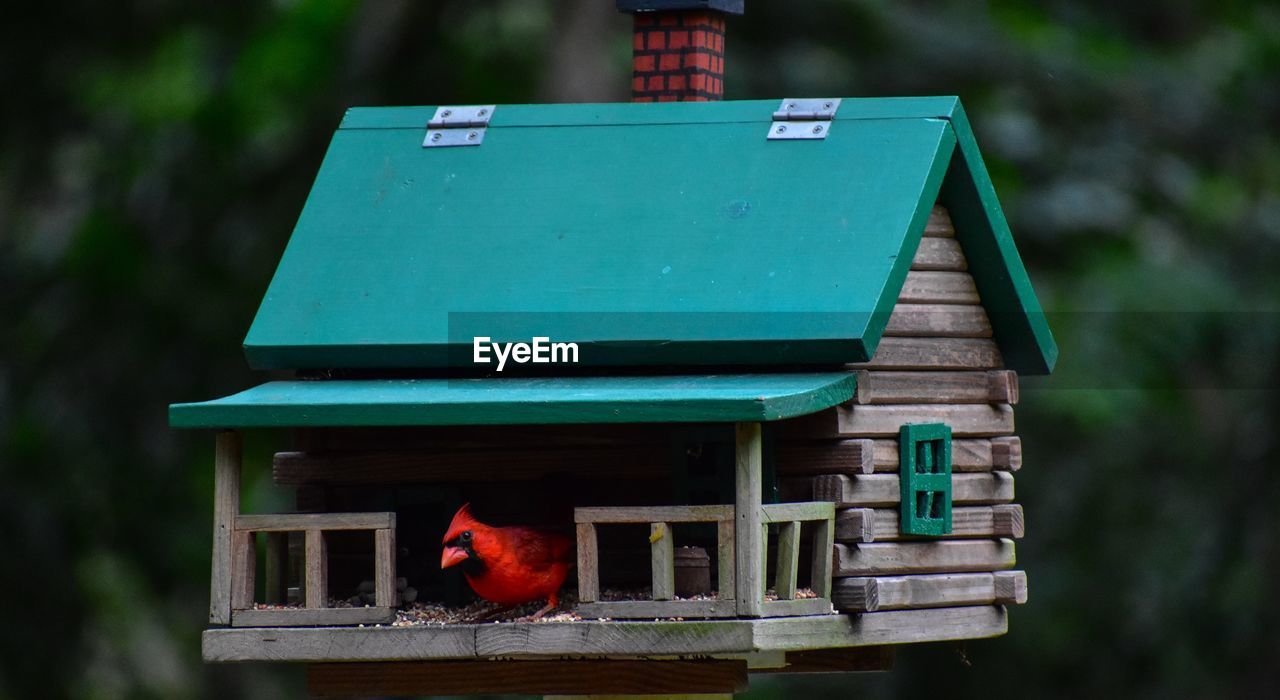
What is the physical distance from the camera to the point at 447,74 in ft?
35.7

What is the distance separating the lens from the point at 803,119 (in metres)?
6.16

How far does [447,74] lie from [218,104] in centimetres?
133

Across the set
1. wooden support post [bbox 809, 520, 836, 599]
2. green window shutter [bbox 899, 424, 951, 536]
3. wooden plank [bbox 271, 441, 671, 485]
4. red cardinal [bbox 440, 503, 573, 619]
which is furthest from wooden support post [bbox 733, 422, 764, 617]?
wooden plank [bbox 271, 441, 671, 485]

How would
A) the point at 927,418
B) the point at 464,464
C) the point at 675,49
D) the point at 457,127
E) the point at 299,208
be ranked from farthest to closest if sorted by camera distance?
the point at 299,208, the point at 675,49, the point at 457,127, the point at 464,464, the point at 927,418

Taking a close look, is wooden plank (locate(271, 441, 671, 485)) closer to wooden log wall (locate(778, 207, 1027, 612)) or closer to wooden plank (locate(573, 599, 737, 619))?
wooden log wall (locate(778, 207, 1027, 612))

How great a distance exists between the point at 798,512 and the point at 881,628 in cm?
58

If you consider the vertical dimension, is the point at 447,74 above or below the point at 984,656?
above

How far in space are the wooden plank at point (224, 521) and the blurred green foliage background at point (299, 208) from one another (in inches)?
186

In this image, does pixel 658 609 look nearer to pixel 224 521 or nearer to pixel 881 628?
pixel 881 628

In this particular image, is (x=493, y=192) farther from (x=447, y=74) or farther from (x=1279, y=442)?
(x=1279, y=442)

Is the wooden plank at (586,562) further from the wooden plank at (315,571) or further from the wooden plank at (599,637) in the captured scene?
the wooden plank at (315,571)

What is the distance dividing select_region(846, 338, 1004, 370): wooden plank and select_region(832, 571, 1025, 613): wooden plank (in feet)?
2.15

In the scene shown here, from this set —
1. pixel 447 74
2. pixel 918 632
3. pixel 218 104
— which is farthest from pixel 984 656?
pixel 918 632

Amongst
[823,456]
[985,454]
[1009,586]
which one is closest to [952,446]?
[985,454]
